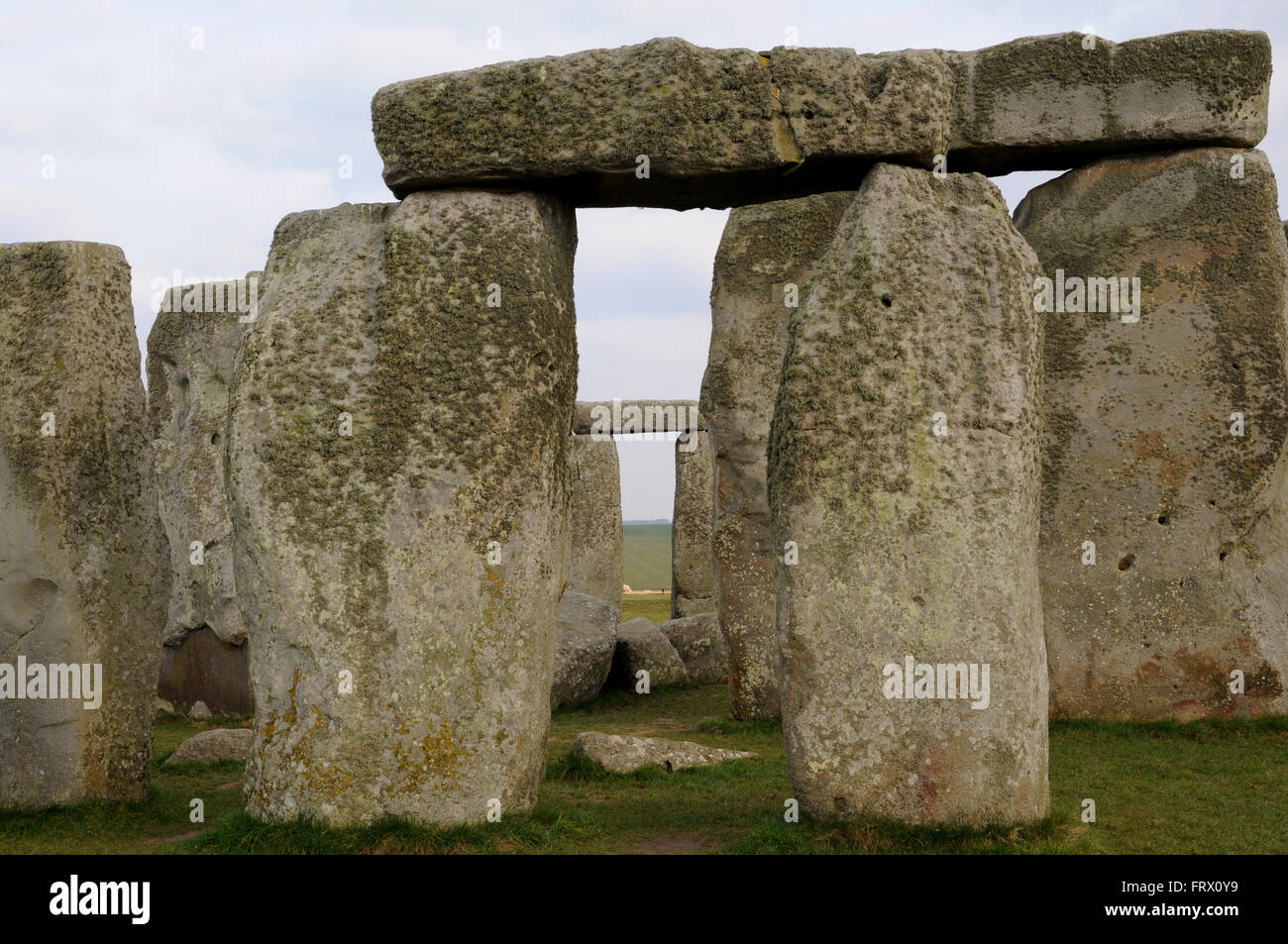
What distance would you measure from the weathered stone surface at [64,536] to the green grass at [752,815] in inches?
11.9

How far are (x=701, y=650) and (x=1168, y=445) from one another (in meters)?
5.07

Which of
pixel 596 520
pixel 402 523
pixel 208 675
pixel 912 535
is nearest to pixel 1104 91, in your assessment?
pixel 912 535

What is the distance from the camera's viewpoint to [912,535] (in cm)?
555

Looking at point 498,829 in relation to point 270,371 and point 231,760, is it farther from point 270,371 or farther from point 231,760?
point 231,760

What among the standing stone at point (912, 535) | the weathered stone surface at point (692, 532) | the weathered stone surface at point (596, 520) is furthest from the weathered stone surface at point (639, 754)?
the weathered stone surface at point (596, 520)

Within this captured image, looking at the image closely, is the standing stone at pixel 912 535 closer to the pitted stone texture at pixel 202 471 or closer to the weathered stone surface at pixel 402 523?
the weathered stone surface at pixel 402 523

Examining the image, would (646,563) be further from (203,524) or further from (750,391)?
(750,391)

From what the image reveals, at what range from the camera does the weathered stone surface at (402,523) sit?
569 cm

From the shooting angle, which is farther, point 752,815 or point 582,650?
point 582,650

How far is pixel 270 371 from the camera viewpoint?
19.3ft

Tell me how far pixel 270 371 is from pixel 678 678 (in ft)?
23.3

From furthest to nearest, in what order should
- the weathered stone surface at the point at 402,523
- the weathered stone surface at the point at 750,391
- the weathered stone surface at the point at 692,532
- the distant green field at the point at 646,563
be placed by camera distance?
the distant green field at the point at 646,563 < the weathered stone surface at the point at 692,532 < the weathered stone surface at the point at 750,391 < the weathered stone surface at the point at 402,523
